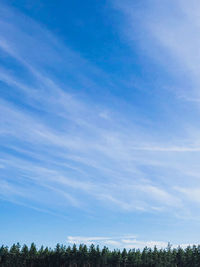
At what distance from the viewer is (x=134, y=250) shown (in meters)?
170

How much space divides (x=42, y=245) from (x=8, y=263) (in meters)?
19.5

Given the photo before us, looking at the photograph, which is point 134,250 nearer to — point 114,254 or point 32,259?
point 114,254

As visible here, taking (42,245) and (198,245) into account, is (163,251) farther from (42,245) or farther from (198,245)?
(42,245)

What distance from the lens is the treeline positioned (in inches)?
6053

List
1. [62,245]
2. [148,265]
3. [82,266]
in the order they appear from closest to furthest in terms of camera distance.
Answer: [148,265]
[82,266]
[62,245]

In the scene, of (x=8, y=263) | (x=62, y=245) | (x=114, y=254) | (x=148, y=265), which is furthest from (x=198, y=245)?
(x=8, y=263)

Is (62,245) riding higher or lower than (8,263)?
higher

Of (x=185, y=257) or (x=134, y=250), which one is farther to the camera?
(x=134, y=250)

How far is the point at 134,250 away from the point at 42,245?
151 feet

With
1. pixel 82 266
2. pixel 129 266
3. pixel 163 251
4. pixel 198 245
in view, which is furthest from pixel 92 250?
pixel 198 245

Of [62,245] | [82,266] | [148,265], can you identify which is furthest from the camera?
[62,245]

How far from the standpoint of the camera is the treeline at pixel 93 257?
15375 centimetres

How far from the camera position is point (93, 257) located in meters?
165

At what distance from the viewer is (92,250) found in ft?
552
